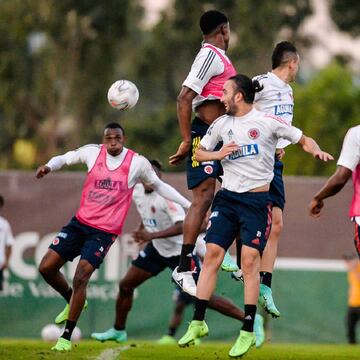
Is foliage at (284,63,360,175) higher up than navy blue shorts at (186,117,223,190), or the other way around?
foliage at (284,63,360,175)

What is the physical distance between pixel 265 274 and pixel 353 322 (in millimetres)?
10182

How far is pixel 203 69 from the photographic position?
12.9 meters

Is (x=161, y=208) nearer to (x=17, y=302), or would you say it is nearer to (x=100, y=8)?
(x=17, y=302)

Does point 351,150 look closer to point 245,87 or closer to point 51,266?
point 245,87

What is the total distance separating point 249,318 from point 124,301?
5.62m

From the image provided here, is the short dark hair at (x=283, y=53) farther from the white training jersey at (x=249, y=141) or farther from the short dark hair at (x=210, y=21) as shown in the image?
the white training jersey at (x=249, y=141)

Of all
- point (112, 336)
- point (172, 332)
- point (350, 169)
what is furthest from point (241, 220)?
point (172, 332)

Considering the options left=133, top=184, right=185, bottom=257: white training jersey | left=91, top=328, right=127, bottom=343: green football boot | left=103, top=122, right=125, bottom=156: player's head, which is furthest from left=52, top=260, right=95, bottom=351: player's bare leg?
left=133, top=184, right=185, bottom=257: white training jersey

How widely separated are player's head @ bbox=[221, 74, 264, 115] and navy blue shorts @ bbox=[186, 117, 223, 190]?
3.41 ft

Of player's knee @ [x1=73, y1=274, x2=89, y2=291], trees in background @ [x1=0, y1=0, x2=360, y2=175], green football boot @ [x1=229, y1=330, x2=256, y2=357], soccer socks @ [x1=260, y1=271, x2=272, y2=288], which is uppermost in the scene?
trees in background @ [x1=0, y1=0, x2=360, y2=175]

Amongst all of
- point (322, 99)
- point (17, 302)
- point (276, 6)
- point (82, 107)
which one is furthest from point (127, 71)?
point (17, 302)

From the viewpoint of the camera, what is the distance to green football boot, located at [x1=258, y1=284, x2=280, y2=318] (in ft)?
42.9

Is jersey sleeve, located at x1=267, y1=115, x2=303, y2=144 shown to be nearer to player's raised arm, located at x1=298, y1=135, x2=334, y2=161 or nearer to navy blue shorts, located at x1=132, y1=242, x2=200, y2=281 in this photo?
player's raised arm, located at x1=298, y1=135, x2=334, y2=161

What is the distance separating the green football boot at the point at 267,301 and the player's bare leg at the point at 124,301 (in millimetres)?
4553
